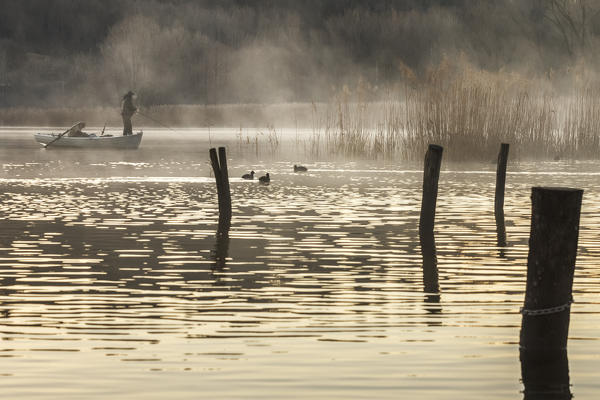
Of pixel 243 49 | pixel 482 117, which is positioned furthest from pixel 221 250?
pixel 243 49

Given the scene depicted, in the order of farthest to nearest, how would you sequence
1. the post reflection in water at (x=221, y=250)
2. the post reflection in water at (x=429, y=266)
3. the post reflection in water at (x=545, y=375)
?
1. the post reflection in water at (x=221, y=250)
2. the post reflection in water at (x=429, y=266)
3. the post reflection in water at (x=545, y=375)

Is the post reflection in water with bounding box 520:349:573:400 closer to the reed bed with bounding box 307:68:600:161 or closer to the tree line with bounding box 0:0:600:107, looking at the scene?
the reed bed with bounding box 307:68:600:161

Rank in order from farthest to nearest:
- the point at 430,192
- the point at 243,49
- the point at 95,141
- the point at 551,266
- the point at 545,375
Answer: the point at 243,49
the point at 95,141
the point at 430,192
the point at 551,266
the point at 545,375

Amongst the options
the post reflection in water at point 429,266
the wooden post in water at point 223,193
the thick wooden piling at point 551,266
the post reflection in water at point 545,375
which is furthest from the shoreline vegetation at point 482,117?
the post reflection in water at point 545,375

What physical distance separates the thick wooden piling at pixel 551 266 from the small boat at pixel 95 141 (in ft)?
122

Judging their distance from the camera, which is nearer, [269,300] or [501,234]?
[269,300]

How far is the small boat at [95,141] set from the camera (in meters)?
45.9

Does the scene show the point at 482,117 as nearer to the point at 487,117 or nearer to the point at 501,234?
the point at 487,117

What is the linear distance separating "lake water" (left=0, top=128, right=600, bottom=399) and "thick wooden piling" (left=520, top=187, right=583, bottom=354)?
203mm

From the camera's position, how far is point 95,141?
4597 cm

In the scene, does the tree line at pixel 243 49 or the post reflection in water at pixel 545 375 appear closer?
the post reflection in water at pixel 545 375

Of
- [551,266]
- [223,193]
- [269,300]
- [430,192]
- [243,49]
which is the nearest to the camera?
[551,266]

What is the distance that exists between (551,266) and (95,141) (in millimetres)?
37880

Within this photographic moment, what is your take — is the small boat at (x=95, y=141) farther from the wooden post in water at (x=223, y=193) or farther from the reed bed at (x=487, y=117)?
the wooden post in water at (x=223, y=193)
